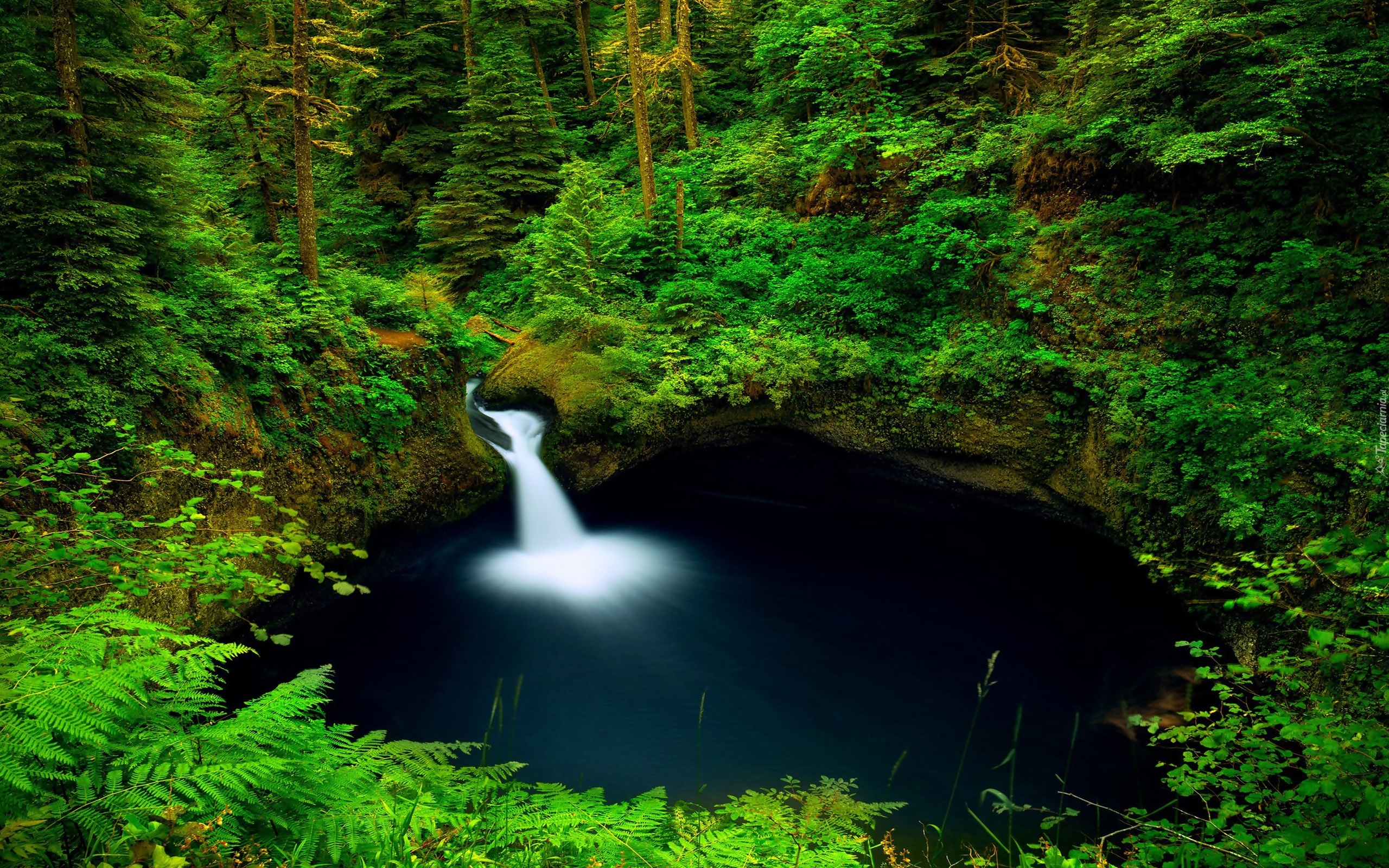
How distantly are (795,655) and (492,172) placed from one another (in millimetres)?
16330

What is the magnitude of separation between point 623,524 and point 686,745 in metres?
5.31

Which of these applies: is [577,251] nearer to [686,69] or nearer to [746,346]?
[746,346]

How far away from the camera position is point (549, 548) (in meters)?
11.4

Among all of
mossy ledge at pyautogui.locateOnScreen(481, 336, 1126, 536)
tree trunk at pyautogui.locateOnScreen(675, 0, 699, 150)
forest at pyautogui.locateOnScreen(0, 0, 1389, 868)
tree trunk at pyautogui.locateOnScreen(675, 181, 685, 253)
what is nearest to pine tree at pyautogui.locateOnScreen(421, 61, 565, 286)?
forest at pyautogui.locateOnScreen(0, 0, 1389, 868)

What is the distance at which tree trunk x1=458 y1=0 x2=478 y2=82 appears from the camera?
2052 centimetres

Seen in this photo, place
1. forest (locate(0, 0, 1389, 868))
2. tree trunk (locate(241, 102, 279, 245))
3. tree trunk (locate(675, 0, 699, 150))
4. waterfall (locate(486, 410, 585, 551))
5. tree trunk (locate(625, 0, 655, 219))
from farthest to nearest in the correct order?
1. tree trunk (locate(675, 0, 699, 150))
2. tree trunk (locate(625, 0, 655, 219))
3. tree trunk (locate(241, 102, 279, 245))
4. waterfall (locate(486, 410, 585, 551))
5. forest (locate(0, 0, 1389, 868))

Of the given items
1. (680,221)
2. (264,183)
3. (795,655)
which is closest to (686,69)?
(680,221)

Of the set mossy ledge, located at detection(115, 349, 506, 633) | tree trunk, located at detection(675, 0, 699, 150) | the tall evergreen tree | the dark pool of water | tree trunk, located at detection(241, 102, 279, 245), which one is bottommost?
the dark pool of water

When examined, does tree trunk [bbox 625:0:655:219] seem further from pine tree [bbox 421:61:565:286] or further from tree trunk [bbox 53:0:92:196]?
tree trunk [bbox 53:0:92:196]

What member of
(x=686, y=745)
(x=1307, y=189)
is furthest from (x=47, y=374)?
(x=1307, y=189)

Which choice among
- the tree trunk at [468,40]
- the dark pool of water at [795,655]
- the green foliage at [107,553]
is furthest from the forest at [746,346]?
the tree trunk at [468,40]

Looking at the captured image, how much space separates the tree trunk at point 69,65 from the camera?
21.5 feet

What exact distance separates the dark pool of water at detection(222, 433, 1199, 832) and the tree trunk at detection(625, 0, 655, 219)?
8123 millimetres

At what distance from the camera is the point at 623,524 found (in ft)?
40.1
